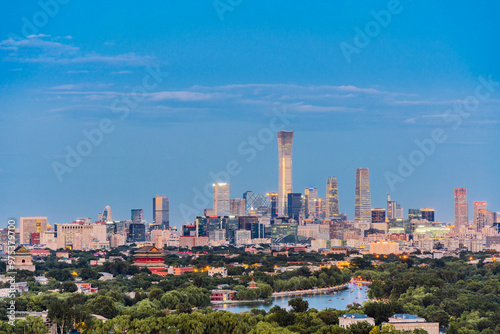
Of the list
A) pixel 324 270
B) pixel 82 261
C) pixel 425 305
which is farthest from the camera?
pixel 82 261

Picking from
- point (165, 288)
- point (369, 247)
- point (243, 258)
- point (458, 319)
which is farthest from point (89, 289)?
point (369, 247)

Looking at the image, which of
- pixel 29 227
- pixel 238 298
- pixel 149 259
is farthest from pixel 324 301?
pixel 29 227

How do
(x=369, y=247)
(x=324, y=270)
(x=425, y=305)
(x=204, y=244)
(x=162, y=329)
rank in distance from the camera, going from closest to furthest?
(x=162, y=329)
(x=425, y=305)
(x=324, y=270)
(x=369, y=247)
(x=204, y=244)

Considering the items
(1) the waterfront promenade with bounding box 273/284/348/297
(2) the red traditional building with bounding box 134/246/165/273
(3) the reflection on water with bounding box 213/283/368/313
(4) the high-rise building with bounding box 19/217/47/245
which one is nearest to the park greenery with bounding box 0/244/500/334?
(1) the waterfront promenade with bounding box 273/284/348/297

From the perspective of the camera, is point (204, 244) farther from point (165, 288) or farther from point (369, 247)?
point (165, 288)

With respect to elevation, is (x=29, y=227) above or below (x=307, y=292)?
above

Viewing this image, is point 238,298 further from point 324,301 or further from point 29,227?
point 29,227

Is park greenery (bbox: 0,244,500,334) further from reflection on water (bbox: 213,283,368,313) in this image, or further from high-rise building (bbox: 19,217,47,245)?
high-rise building (bbox: 19,217,47,245)
